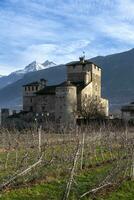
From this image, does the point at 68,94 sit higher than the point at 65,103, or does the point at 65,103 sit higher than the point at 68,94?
the point at 68,94

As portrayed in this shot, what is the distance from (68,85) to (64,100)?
258 centimetres

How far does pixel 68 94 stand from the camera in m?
82.1

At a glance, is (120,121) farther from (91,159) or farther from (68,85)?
(91,159)

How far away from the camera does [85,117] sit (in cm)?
8094

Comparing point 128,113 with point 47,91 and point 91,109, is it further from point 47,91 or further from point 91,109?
point 47,91

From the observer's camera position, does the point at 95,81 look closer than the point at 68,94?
No

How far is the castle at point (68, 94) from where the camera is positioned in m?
81.9

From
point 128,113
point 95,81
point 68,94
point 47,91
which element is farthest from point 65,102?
point 95,81

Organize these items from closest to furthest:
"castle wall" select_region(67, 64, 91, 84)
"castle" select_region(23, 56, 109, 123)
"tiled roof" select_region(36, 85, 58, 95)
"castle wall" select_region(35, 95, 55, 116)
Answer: "castle" select_region(23, 56, 109, 123) < "castle wall" select_region(35, 95, 55, 116) < "tiled roof" select_region(36, 85, 58, 95) < "castle wall" select_region(67, 64, 91, 84)

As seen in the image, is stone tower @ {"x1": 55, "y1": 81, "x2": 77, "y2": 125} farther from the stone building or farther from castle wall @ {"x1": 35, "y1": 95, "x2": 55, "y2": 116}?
the stone building

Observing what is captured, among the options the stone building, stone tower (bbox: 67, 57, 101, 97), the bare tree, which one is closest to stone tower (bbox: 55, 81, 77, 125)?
the bare tree

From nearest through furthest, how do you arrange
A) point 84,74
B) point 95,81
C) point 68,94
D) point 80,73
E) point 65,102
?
point 65,102 < point 68,94 < point 84,74 < point 80,73 < point 95,81

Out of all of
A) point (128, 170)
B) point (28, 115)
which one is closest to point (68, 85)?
point (28, 115)

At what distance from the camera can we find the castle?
→ 81.9 meters
